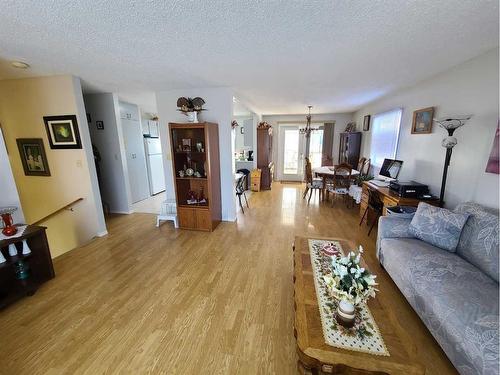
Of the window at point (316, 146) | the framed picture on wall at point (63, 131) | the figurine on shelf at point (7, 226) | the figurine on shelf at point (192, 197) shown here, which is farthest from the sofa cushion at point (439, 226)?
the window at point (316, 146)

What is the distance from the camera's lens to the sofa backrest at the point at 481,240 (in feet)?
5.19

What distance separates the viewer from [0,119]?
3.11 m

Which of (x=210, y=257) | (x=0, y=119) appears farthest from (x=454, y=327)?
(x=0, y=119)

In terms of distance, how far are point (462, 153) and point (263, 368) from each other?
9.35 ft

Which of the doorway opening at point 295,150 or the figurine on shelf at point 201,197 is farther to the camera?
the doorway opening at point 295,150

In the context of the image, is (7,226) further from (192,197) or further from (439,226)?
(439,226)

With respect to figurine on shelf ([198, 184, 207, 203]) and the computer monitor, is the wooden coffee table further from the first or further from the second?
the computer monitor

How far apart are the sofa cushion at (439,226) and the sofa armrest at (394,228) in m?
0.06

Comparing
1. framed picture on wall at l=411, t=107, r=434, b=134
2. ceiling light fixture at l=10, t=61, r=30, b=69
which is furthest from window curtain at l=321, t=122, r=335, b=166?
ceiling light fixture at l=10, t=61, r=30, b=69

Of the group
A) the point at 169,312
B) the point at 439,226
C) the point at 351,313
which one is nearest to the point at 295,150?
the point at 439,226

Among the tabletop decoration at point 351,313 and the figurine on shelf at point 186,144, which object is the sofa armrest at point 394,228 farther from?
the figurine on shelf at point 186,144

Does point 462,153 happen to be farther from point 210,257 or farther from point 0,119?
point 0,119

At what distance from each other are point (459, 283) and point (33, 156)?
204 inches

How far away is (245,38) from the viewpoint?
67.8 inches
